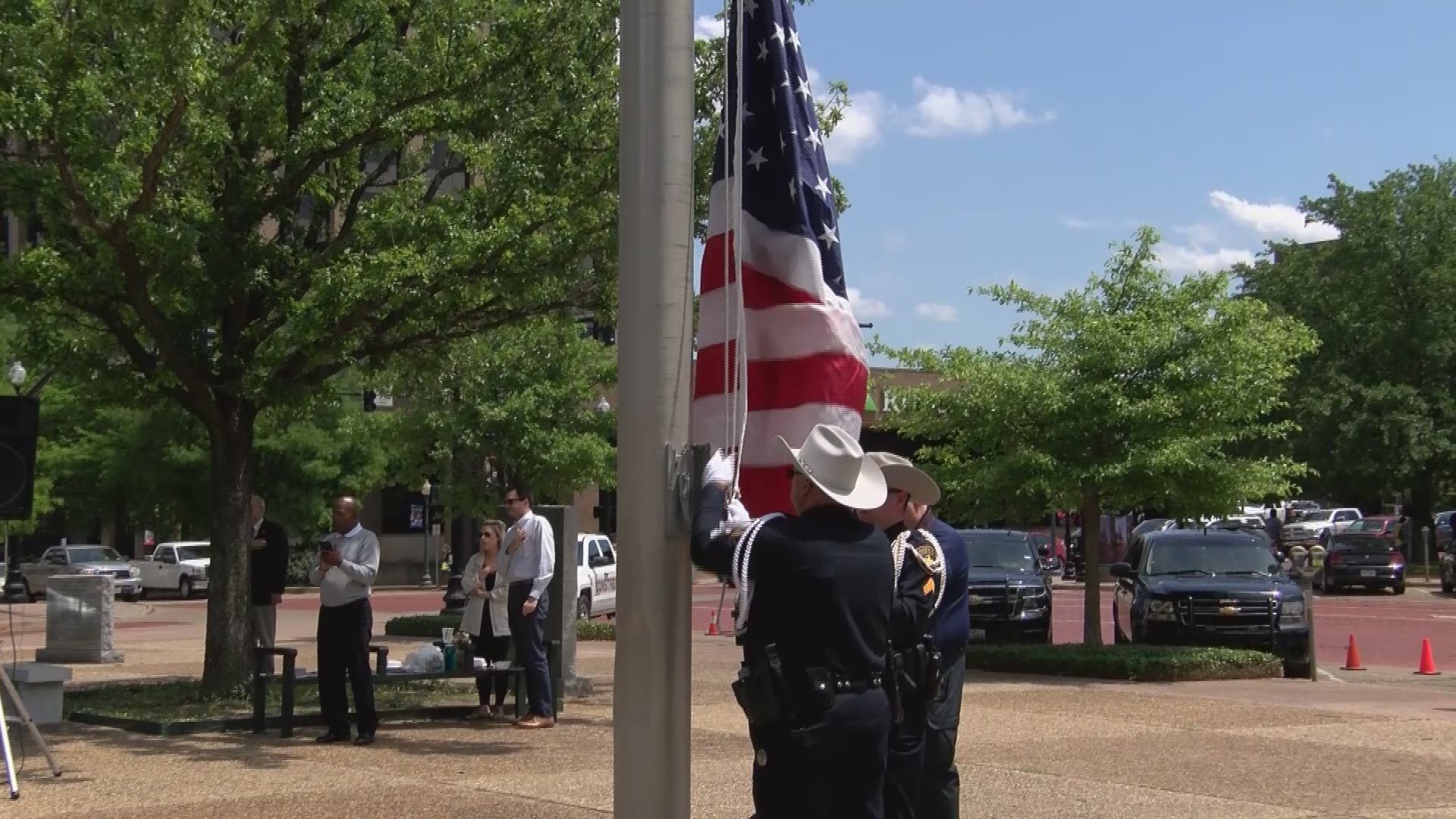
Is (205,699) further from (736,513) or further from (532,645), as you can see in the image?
(736,513)

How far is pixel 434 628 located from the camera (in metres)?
25.3

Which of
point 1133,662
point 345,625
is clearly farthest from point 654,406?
point 1133,662

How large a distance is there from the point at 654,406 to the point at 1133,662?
547 inches

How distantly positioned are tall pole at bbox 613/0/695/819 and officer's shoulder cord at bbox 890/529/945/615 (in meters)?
1.47

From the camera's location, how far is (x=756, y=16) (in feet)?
20.4

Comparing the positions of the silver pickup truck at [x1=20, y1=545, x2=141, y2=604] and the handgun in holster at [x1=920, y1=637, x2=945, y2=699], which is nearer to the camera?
the handgun in holster at [x1=920, y1=637, x2=945, y2=699]

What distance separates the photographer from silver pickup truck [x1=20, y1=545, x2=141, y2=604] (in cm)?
4593

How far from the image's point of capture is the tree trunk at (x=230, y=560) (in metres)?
14.4

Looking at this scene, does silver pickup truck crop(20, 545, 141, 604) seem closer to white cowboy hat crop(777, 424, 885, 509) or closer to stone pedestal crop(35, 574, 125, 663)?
stone pedestal crop(35, 574, 125, 663)

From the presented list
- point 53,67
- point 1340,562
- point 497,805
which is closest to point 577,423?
point 1340,562

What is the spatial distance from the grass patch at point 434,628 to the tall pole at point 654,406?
1879cm

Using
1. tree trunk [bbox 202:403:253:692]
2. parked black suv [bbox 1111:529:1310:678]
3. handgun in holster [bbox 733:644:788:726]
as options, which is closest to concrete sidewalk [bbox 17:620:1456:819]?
tree trunk [bbox 202:403:253:692]

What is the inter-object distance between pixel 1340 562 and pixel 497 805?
36431 millimetres

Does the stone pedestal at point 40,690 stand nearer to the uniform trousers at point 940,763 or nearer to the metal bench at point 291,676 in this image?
the metal bench at point 291,676
